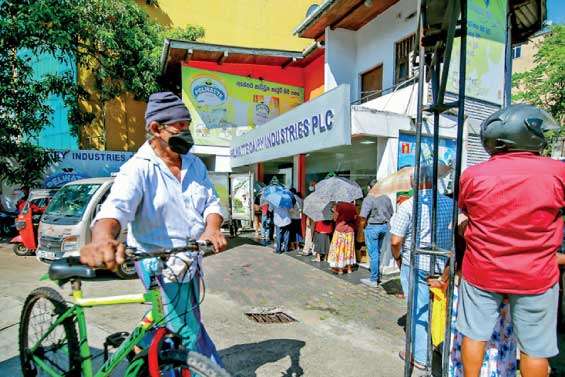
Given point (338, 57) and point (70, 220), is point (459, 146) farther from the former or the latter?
point (338, 57)

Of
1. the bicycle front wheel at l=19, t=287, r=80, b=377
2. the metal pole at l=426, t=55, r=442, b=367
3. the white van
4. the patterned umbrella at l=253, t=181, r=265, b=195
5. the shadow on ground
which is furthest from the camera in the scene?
the patterned umbrella at l=253, t=181, r=265, b=195

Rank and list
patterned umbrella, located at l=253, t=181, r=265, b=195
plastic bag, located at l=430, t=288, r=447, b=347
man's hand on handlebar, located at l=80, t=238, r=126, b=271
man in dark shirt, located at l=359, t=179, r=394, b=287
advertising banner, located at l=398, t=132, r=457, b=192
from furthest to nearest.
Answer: patterned umbrella, located at l=253, t=181, r=265, b=195
advertising banner, located at l=398, t=132, r=457, b=192
man in dark shirt, located at l=359, t=179, r=394, b=287
plastic bag, located at l=430, t=288, r=447, b=347
man's hand on handlebar, located at l=80, t=238, r=126, b=271

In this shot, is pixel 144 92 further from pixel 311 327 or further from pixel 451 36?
pixel 451 36

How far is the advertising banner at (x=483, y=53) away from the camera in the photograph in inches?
121

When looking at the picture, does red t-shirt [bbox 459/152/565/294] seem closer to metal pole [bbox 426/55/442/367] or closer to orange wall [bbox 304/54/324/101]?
metal pole [bbox 426/55/442/367]

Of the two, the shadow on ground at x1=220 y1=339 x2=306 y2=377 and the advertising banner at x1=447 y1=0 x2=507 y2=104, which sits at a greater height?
the advertising banner at x1=447 y1=0 x2=507 y2=104

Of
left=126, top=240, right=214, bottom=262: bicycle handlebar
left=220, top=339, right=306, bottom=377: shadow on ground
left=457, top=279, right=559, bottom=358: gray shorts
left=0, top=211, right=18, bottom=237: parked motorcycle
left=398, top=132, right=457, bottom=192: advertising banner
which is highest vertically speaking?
left=398, top=132, right=457, bottom=192: advertising banner

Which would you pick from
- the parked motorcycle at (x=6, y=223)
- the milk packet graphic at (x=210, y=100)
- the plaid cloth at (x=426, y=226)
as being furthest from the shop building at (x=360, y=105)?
the parked motorcycle at (x=6, y=223)

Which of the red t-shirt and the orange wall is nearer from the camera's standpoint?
the red t-shirt

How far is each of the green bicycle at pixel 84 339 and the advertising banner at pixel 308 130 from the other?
483 centimetres

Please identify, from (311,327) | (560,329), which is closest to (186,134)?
(311,327)

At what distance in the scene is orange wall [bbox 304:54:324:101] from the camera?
1321 cm

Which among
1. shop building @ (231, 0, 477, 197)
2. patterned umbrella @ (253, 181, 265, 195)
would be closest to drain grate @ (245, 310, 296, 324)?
shop building @ (231, 0, 477, 197)

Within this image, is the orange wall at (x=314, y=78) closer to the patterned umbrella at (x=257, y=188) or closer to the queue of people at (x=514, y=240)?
the patterned umbrella at (x=257, y=188)
